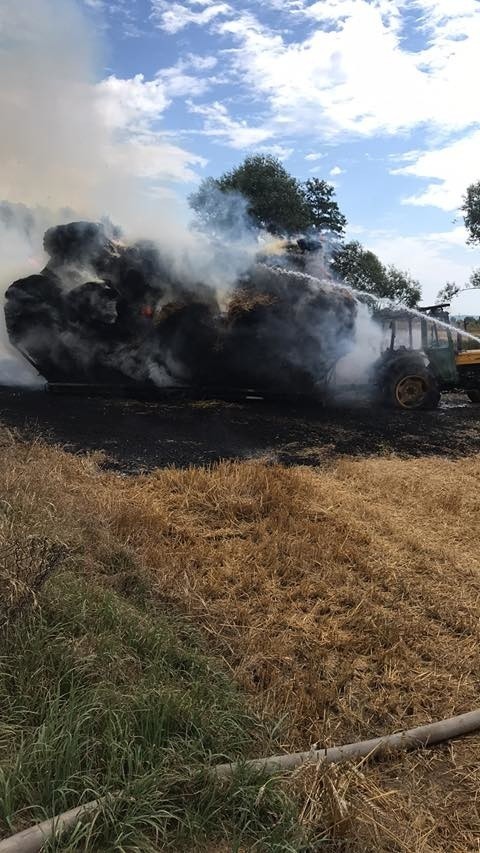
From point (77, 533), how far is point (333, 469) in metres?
3.85

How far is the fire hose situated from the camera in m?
1.80

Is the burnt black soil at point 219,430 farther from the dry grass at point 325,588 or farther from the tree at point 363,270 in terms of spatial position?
the tree at point 363,270

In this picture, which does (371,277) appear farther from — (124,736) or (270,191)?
(124,736)

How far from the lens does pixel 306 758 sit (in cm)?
241

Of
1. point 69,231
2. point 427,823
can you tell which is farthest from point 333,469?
point 69,231

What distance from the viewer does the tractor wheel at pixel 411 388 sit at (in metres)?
12.6

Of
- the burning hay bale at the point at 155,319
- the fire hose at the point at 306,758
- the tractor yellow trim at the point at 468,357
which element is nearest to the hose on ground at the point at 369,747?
the fire hose at the point at 306,758

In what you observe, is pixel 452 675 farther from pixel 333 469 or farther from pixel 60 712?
pixel 333 469

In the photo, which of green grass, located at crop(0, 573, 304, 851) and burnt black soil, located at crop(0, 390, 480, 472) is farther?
burnt black soil, located at crop(0, 390, 480, 472)

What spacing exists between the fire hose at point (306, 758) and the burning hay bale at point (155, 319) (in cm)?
833

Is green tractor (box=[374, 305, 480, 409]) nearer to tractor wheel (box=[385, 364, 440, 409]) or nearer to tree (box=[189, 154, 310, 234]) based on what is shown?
tractor wheel (box=[385, 364, 440, 409])

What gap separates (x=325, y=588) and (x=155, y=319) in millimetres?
7381

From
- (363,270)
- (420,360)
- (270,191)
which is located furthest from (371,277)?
(420,360)

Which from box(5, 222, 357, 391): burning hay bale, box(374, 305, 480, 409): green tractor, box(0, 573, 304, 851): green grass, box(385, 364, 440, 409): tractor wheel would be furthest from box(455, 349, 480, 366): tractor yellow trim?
box(0, 573, 304, 851): green grass
